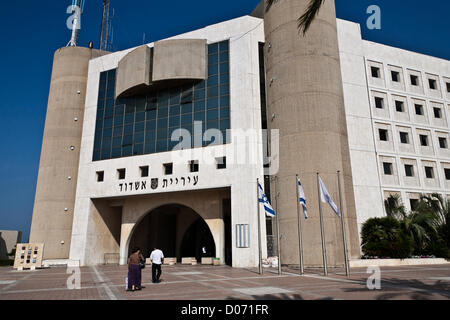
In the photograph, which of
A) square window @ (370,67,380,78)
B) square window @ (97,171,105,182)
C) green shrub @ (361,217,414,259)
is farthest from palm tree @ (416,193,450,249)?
square window @ (97,171,105,182)

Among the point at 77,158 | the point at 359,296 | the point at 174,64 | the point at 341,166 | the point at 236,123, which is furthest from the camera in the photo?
the point at 77,158

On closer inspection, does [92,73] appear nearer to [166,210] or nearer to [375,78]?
[166,210]

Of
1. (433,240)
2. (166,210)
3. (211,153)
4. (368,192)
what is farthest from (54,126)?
(433,240)

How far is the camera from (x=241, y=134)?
30047 millimetres

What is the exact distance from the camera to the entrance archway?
41.2 m

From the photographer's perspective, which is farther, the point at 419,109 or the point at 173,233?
the point at 173,233

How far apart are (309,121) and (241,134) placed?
564 cm

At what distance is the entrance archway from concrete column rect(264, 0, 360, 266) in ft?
53.1

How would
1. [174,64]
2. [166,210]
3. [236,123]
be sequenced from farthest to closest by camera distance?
[166,210] → [174,64] → [236,123]

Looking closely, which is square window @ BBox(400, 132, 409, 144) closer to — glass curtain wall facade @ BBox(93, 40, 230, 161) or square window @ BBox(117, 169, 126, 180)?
glass curtain wall facade @ BBox(93, 40, 230, 161)

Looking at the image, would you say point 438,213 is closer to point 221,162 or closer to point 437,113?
point 437,113

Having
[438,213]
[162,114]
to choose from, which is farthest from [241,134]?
[438,213]
